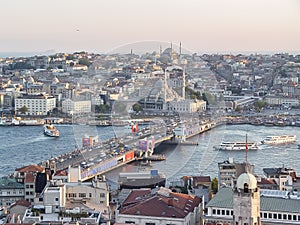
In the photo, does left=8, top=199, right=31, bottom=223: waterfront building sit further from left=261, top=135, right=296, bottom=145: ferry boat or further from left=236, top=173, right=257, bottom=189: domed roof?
left=261, top=135, right=296, bottom=145: ferry boat

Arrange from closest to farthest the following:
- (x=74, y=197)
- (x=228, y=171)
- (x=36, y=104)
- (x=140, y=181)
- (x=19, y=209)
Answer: (x=19, y=209) < (x=74, y=197) < (x=228, y=171) < (x=140, y=181) < (x=36, y=104)

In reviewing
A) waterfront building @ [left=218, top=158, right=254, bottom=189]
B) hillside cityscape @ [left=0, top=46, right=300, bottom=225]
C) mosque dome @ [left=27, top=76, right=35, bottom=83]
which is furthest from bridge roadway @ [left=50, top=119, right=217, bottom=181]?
mosque dome @ [left=27, top=76, right=35, bottom=83]

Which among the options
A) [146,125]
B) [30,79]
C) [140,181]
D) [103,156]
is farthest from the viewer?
[30,79]

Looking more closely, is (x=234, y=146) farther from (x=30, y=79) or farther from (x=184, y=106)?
(x=30, y=79)

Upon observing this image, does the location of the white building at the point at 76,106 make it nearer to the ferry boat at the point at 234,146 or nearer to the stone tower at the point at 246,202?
the ferry boat at the point at 234,146

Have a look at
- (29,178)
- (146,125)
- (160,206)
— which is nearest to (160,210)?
(160,206)

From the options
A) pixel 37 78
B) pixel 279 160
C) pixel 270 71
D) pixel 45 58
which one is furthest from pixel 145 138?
pixel 45 58
